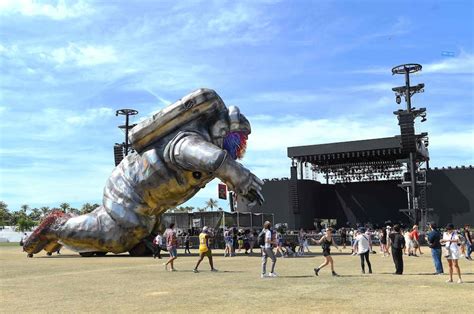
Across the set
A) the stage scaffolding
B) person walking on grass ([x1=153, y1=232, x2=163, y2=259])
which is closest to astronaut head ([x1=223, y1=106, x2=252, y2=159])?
person walking on grass ([x1=153, y1=232, x2=163, y2=259])

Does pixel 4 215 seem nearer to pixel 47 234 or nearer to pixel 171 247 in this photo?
pixel 47 234

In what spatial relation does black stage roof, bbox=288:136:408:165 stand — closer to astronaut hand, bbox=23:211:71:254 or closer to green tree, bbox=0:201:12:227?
astronaut hand, bbox=23:211:71:254

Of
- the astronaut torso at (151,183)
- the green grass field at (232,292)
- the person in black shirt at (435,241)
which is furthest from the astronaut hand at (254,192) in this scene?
the person in black shirt at (435,241)

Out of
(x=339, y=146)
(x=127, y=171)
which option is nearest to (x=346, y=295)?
(x=127, y=171)

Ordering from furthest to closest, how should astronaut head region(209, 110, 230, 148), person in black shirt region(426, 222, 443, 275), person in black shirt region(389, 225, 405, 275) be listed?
astronaut head region(209, 110, 230, 148) → person in black shirt region(389, 225, 405, 275) → person in black shirt region(426, 222, 443, 275)

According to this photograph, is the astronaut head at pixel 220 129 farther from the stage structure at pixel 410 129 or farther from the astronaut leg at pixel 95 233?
the stage structure at pixel 410 129

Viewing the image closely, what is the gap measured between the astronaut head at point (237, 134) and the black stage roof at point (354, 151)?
29258mm

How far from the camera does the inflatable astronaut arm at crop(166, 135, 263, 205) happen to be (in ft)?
51.1

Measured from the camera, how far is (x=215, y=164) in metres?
16.3

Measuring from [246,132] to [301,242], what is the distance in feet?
22.8

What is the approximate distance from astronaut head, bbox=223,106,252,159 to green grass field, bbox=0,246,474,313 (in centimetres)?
652

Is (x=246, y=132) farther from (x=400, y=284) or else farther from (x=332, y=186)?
(x=332, y=186)

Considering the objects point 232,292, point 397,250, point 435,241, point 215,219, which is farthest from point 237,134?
point 215,219

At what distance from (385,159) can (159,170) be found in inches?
1501
